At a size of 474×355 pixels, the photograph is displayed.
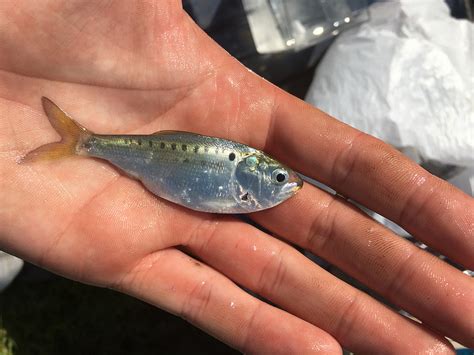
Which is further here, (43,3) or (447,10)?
(447,10)

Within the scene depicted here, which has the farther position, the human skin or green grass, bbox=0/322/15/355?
green grass, bbox=0/322/15/355

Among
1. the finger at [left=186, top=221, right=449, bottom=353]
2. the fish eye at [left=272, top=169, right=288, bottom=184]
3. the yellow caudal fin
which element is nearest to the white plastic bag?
the fish eye at [left=272, top=169, right=288, bottom=184]

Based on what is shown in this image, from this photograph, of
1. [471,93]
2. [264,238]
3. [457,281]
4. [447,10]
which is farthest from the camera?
[447,10]

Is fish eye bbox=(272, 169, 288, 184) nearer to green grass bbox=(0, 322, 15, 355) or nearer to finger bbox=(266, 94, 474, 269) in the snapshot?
finger bbox=(266, 94, 474, 269)

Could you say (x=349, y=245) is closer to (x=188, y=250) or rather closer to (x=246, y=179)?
(x=246, y=179)

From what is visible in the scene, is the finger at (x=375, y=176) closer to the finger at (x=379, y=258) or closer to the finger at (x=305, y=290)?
the finger at (x=379, y=258)

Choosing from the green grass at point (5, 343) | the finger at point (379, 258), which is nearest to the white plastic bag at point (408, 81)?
the finger at point (379, 258)

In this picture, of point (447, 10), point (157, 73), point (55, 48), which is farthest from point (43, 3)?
point (447, 10)
